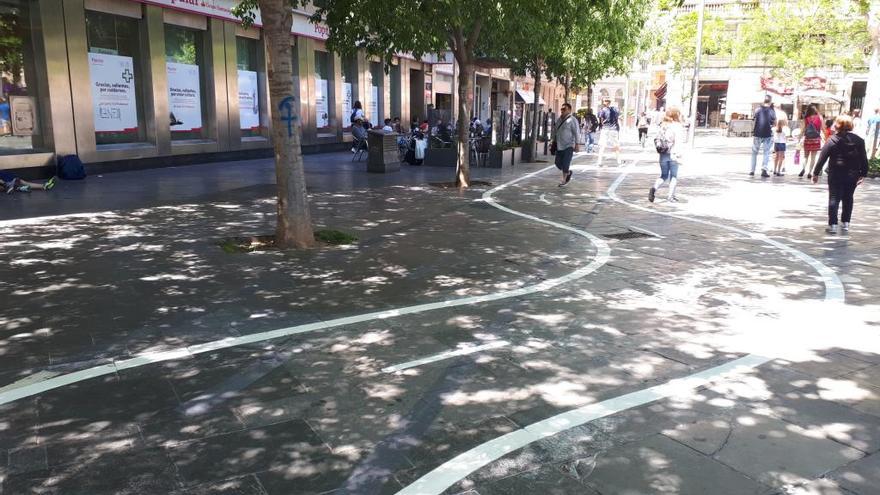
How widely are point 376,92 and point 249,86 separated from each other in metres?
8.17

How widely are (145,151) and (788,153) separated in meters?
24.1

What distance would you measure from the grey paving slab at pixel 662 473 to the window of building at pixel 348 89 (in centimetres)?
2320

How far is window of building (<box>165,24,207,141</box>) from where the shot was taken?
689 inches

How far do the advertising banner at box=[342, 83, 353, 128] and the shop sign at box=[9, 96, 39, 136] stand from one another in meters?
12.5

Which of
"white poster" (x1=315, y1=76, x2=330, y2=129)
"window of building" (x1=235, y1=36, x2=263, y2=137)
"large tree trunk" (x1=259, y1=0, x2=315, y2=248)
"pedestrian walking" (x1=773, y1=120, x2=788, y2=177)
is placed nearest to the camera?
"large tree trunk" (x1=259, y1=0, x2=315, y2=248)

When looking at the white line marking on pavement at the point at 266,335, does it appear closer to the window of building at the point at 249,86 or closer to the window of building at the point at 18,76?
the window of building at the point at 18,76

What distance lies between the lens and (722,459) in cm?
340

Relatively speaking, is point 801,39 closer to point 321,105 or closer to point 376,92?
point 376,92

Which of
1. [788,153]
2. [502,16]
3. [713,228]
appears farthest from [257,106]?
[788,153]

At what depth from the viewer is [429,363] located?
471 centimetres

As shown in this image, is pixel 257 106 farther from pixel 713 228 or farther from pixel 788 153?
pixel 788 153

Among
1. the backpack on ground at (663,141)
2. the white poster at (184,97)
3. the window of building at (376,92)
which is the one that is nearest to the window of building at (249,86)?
the white poster at (184,97)

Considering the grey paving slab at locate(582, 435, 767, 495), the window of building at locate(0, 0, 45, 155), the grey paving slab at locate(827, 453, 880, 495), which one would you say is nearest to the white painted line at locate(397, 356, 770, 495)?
the grey paving slab at locate(582, 435, 767, 495)

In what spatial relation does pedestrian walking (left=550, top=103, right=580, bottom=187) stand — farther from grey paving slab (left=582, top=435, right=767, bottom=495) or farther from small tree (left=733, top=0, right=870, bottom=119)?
small tree (left=733, top=0, right=870, bottom=119)
